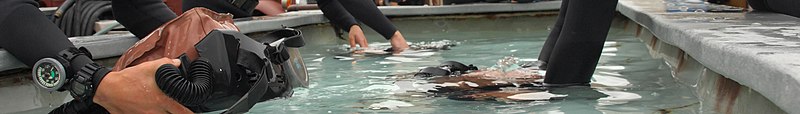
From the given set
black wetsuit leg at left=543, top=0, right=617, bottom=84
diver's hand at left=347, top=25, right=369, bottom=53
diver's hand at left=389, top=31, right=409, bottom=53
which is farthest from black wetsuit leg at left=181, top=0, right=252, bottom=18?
black wetsuit leg at left=543, top=0, right=617, bottom=84

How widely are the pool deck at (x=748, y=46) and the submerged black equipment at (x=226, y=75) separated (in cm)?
102

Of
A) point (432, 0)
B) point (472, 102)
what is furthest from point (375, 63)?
point (432, 0)

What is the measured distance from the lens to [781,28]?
8.25ft

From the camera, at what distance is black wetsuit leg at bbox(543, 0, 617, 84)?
2328 millimetres

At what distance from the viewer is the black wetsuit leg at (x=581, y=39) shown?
233 cm

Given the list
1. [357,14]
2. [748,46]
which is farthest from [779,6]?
[357,14]

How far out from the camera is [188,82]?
1898 millimetres

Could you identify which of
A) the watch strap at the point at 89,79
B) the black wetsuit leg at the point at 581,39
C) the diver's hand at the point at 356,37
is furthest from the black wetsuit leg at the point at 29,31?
the diver's hand at the point at 356,37

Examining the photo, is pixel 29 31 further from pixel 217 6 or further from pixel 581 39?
pixel 217 6

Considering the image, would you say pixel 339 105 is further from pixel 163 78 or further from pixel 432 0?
pixel 432 0

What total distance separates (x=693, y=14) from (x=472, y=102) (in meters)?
1.31

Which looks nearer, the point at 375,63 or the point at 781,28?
the point at 781,28

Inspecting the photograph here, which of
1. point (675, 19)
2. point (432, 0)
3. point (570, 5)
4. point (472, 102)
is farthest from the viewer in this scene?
point (432, 0)

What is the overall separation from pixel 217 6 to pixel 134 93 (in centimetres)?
228
